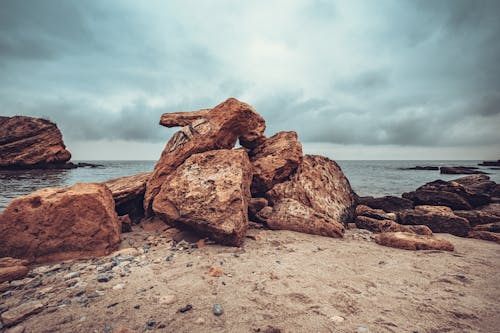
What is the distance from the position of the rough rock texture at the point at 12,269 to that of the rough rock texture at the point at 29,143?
4047 centimetres

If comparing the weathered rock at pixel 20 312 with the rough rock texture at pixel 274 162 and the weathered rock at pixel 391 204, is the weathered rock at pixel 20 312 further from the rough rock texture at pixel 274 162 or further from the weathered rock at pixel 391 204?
the weathered rock at pixel 391 204

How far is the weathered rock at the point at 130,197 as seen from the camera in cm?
561

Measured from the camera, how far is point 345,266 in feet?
11.3

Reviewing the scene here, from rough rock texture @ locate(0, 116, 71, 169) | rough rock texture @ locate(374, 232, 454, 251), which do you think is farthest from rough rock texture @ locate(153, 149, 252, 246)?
rough rock texture @ locate(0, 116, 71, 169)

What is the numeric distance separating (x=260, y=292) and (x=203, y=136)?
12.5 ft

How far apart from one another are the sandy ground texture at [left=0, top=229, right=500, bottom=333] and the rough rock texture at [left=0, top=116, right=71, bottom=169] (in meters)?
40.9

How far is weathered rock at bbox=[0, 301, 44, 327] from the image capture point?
2.13 metres

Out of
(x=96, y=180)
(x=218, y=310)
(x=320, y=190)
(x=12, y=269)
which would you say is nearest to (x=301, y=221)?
(x=320, y=190)

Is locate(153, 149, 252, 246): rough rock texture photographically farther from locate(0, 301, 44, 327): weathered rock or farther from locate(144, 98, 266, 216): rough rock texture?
locate(0, 301, 44, 327): weathered rock

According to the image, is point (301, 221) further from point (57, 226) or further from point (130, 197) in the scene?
point (57, 226)

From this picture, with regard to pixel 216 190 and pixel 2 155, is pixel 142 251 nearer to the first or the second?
pixel 216 190

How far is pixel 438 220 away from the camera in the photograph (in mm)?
5957

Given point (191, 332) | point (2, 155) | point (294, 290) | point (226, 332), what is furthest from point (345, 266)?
point (2, 155)

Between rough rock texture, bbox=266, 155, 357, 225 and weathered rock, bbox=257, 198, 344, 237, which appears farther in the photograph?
rough rock texture, bbox=266, 155, 357, 225
